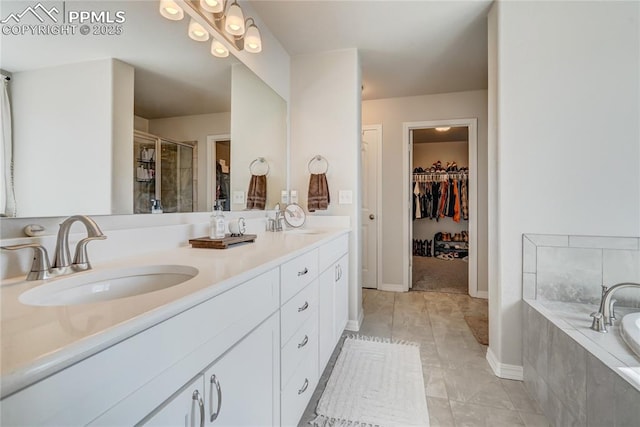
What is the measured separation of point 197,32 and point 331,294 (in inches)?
65.3

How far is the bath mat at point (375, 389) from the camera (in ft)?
4.52

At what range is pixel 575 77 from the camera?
1659 mm

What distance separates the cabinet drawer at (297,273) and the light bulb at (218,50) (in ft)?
4.16

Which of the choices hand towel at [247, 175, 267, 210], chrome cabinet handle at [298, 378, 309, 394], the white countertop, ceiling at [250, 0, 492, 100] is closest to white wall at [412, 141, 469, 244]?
ceiling at [250, 0, 492, 100]

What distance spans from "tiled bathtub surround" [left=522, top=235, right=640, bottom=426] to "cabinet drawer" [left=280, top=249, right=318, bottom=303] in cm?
116

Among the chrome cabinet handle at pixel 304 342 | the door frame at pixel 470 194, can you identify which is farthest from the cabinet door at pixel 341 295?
the door frame at pixel 470 194

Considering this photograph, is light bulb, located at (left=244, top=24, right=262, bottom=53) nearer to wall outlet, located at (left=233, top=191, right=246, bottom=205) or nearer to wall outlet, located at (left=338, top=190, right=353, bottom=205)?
wall outlet, located at (left=233, top=191, right=246, bottom=205)

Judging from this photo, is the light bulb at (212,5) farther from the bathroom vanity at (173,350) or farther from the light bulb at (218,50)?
the bathroom vanity at (173,350)

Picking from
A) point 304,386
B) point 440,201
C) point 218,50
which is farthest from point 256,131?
point 440,201

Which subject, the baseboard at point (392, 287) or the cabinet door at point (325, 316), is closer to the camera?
the cabinet door at point (325, 316)

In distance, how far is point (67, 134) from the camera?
35.3 inches

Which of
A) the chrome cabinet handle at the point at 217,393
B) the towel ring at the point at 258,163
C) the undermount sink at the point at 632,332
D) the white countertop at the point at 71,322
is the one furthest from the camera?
the towel ring at the point at 258,163

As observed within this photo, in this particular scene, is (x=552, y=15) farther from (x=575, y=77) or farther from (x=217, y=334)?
(x=217, y=334)

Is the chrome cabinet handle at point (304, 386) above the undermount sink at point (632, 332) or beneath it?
beneath
